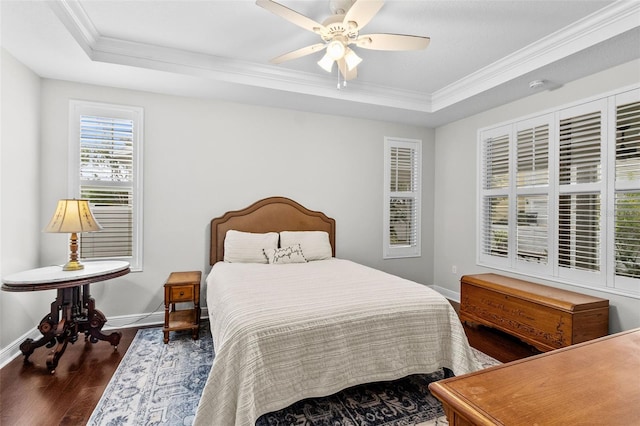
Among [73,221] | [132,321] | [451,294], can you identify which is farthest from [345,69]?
[451,294]

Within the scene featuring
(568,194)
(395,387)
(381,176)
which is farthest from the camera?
(381,176)

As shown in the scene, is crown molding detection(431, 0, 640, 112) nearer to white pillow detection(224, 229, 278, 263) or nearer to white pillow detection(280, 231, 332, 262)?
white pillow detection(280, 231, 332, 262)

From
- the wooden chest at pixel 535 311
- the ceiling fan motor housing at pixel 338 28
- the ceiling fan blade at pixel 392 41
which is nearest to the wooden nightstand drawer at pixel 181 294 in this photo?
the ceiling fan motor housing at pixel 338 28

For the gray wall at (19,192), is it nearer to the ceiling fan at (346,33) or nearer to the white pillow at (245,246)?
the white pillow at (245,246)

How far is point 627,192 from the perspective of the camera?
277 cm

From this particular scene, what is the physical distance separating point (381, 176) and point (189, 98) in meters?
2.69

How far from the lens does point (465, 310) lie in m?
3.69

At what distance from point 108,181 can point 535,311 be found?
4.38 m

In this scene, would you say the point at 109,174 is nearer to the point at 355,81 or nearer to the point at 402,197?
the point at 355,81

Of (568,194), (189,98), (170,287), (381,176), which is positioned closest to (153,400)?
(170,287)

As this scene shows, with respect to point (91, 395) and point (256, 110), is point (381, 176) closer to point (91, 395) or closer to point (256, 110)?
point (256, 110)

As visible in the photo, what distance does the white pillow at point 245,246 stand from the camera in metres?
3.51

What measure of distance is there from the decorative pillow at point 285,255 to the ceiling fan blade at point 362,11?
2306mm

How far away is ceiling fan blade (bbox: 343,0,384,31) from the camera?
6.24 feet
